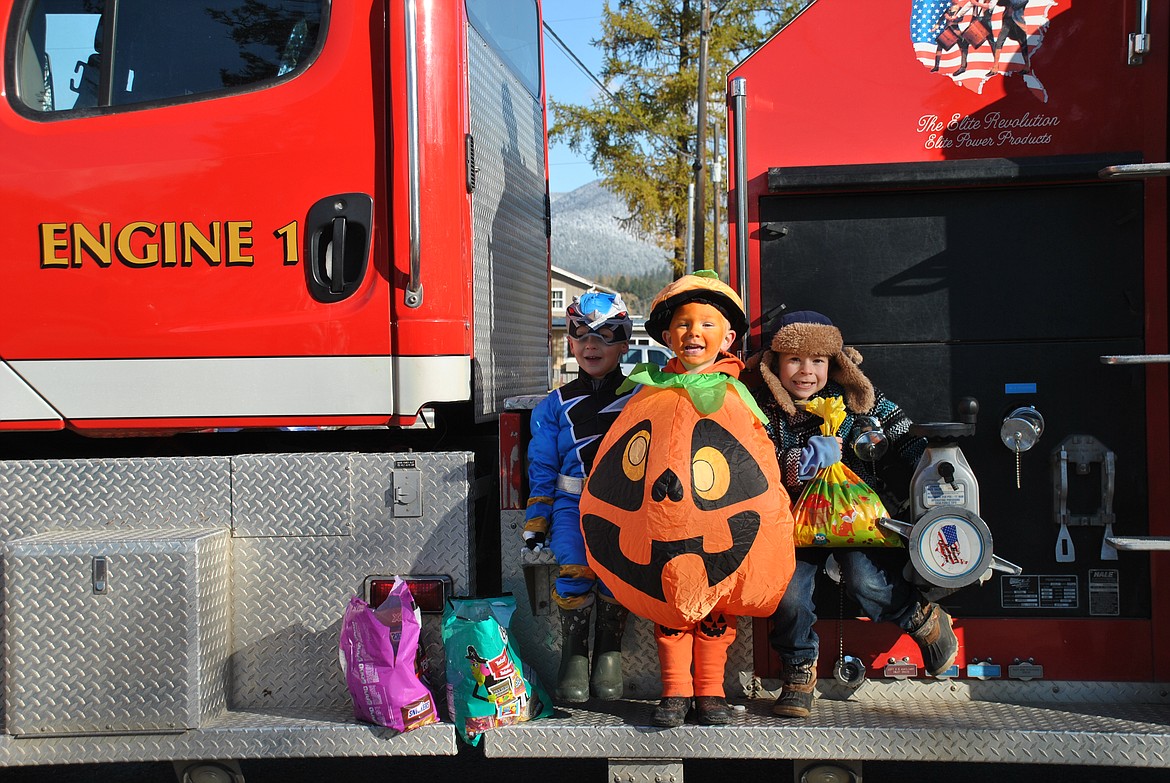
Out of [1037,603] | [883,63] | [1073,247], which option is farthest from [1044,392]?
[883,63]

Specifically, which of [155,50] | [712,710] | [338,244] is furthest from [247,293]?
[712,710]

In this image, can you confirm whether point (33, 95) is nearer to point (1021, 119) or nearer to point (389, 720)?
point (389, 720)

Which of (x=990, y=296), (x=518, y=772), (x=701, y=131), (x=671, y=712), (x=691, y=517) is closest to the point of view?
(x=691, y=517)

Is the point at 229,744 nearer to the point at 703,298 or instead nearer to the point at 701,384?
the point at 701,384

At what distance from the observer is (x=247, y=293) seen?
3.16 meters

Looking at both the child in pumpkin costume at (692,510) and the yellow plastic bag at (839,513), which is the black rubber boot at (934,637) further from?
the child in pumpkin costume at (692,510)

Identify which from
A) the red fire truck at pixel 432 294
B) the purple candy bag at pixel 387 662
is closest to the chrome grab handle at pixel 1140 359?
the red fire truck at pixel 432 294

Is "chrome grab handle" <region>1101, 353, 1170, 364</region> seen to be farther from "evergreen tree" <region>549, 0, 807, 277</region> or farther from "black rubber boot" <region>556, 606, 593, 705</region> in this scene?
"evergreen tree" <region>549, 0, 807, 277</region>

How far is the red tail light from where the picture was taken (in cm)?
319

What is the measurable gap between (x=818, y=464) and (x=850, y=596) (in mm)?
417

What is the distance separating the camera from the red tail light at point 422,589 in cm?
319

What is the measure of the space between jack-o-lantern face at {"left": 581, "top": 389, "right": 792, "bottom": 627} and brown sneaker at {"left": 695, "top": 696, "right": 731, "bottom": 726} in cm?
26

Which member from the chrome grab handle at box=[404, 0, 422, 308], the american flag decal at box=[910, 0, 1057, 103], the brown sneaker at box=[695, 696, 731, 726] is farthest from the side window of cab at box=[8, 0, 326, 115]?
the brown sneaker at box=[695, 696, 731, 726]

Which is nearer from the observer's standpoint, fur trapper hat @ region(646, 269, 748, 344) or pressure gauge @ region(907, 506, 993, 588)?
pressure gauge @ region(907, 506, 993, 588)
